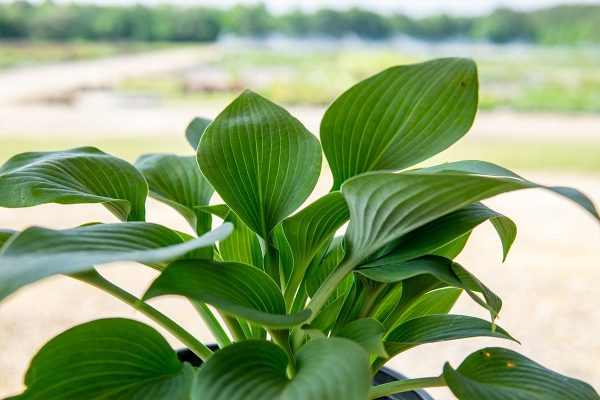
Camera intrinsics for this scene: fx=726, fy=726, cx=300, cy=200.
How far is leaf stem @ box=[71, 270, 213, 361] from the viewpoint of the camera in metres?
0.47

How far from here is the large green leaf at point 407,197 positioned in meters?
0.41

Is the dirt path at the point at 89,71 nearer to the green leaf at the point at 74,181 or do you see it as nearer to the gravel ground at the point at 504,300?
the gravel ground at the point at 504,300

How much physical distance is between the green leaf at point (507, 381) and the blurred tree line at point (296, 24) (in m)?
2.52

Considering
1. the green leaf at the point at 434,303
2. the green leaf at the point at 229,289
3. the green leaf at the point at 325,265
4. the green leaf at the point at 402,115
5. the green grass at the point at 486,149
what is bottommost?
the green grass at the point at 486,149

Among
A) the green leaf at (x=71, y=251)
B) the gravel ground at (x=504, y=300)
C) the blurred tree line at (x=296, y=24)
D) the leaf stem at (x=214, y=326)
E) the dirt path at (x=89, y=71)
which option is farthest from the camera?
the dirt path at (x=89, y=71)

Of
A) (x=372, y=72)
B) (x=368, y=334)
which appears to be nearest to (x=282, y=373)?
(x=368, y=334)

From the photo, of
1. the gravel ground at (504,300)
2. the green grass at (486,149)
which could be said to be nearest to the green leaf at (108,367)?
the gravel ground at (504,300)

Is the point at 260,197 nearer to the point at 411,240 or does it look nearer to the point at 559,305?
the point at 411,240

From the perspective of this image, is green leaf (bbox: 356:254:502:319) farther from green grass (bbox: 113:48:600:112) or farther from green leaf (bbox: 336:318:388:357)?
green grass (bbox: 113:48:600:112)

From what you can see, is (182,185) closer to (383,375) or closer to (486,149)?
(383,375)

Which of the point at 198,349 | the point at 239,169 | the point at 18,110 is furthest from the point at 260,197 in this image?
the point at 18,110

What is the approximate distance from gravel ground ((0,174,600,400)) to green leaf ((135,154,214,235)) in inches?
25.6

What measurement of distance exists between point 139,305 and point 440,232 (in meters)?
0.21

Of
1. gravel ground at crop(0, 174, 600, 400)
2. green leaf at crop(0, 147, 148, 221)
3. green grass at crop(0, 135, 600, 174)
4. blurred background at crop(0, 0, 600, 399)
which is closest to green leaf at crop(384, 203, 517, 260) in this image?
green leaf at crop(0, 147, 148, 221)
